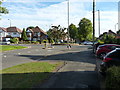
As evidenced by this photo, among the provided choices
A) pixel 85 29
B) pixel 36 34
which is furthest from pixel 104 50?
pixel 36 34

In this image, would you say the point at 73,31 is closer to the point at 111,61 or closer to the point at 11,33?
the point at 11,33

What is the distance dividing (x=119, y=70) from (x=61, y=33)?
57255 millimetres

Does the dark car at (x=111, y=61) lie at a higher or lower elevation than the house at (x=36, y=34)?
lower

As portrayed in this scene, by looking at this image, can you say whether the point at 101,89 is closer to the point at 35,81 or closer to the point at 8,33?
the point at 35,81

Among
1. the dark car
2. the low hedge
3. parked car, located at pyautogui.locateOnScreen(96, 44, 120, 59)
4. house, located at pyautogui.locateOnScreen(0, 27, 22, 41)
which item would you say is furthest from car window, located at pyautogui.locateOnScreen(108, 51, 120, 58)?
house, located at pyautogui.locateOnScreen(0, 27, 22, 41)

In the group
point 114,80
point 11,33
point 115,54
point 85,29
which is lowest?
point 114,80

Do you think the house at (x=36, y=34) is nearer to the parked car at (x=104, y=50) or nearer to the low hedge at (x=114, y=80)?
the parked car at (x=104, y=50)

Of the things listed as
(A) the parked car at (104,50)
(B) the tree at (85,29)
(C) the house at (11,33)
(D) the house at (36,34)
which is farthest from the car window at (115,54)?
(C) the house at (11,33)

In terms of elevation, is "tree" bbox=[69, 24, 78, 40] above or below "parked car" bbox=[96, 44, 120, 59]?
above

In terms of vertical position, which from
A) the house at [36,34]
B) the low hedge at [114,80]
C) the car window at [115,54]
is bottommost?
the low hedge at [114,80]

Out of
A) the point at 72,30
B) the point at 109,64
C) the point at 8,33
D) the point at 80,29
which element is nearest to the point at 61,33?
the point at 80,29

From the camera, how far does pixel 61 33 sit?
62344mm

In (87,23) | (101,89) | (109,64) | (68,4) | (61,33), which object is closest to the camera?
(101,89)

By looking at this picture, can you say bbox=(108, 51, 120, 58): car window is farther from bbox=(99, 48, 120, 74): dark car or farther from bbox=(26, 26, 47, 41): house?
bbox=(26, 26, 47, 41): house
